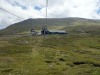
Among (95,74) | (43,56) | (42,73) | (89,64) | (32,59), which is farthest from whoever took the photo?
(43,56)

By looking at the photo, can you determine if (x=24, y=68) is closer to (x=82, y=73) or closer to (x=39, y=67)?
(x=39, y=67)

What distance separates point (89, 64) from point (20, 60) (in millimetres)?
27023

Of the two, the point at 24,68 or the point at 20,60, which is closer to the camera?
the point at 24,68

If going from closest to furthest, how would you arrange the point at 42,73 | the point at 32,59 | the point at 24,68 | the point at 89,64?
the point at 42,73, the point at 24,68, the point at 89,64, the point at 32,59

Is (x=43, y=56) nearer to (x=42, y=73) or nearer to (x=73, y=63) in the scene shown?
(x=73, y=63)

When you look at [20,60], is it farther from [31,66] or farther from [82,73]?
[82,73]

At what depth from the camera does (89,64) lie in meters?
94.6

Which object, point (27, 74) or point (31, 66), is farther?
point (31, 66)

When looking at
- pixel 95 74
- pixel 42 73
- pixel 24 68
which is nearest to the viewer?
pixel 95 74

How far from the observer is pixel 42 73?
7588 centimetres

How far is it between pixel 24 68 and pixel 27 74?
11.3 meters

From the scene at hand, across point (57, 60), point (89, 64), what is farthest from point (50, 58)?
point (89, 64)

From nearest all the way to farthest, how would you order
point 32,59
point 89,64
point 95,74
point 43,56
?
point 95,74, point 89,64, point 32,59, point 43,56

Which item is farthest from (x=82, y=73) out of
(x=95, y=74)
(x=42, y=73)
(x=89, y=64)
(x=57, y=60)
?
(x=57, y=60)
